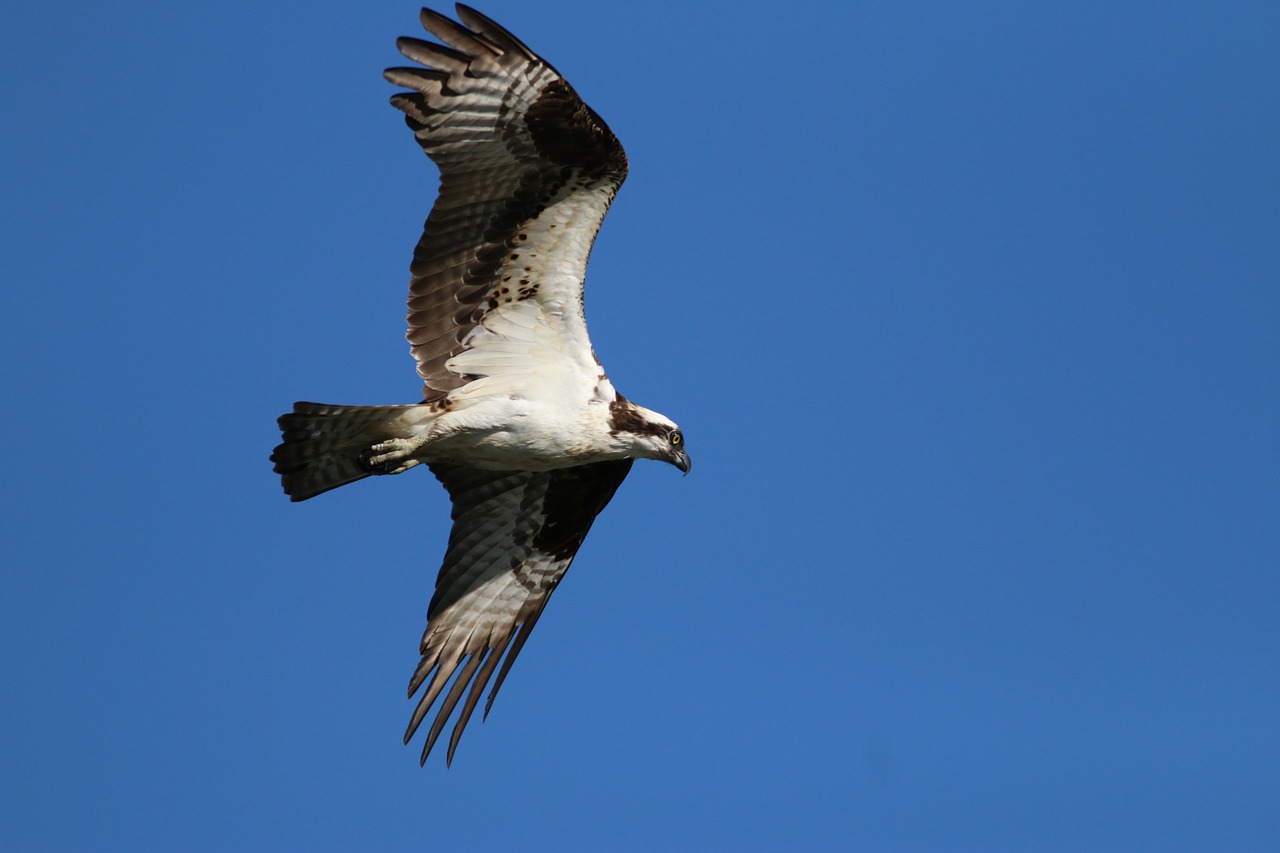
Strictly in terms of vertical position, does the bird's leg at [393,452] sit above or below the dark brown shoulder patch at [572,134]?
below

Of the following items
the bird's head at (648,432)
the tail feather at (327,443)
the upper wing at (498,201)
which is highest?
the upper wing at (498,201)

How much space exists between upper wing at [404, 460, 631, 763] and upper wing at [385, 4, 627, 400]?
137 cm

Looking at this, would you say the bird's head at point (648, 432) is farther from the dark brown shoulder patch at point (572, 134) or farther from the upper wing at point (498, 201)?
the dark brown shoulder patch at point (572, 134)

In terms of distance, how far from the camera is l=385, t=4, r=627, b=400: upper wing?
9.43m

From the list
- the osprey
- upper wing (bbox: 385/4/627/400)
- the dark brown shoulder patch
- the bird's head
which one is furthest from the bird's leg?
the dark brown shoulder patch

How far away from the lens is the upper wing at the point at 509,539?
11.3 meters

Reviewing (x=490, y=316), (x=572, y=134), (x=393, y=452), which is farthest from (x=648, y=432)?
(x=572, y=134)

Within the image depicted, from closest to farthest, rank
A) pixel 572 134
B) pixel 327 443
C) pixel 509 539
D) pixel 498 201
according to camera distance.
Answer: pixel 572 134
pixel 498 201
pixel 327 443
pixel 509 539

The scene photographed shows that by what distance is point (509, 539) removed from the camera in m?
11.6

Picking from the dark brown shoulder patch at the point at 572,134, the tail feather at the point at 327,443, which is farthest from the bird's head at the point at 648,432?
the dark brown shoulder patch at the point at 572,134

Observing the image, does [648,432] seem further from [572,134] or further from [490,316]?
[572,134]

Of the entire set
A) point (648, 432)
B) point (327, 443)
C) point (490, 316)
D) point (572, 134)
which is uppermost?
point (572, 134)

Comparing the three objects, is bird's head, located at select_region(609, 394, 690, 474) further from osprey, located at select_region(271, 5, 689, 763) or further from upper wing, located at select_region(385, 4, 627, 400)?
upper wing, located at select_region(385, 4, 627, 400)

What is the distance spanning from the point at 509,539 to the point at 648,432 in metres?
1.78
